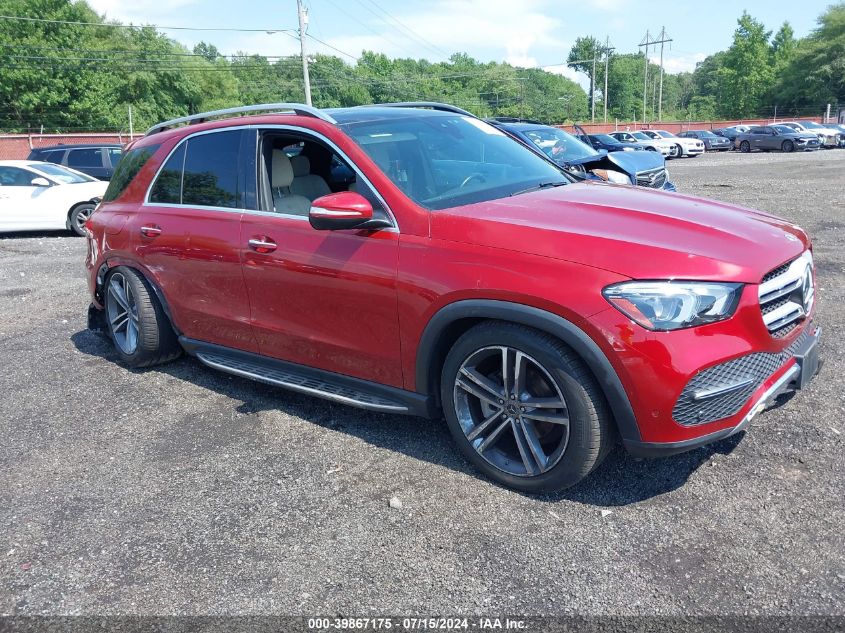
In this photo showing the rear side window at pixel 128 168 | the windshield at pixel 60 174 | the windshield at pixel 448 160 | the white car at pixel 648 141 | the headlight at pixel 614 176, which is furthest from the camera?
the white car at pixel 648 141

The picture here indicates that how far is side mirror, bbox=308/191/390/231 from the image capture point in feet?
11.0

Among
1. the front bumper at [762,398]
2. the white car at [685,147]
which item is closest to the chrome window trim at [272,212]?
the front bumper at [762,398]

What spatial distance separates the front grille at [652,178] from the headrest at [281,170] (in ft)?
19.4

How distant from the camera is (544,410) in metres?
3.14

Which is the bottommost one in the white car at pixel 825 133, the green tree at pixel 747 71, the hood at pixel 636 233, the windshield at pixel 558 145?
the hood at pixel 636 233

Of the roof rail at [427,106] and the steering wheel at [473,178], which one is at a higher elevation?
the roof rail at [427,106]

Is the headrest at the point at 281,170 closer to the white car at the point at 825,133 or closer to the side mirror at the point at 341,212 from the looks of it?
the side mirror at the point at 341,212

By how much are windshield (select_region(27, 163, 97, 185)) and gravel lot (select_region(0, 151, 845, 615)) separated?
960cm

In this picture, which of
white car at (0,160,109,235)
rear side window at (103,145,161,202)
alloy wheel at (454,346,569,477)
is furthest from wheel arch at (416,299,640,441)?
white car at (0,160,109,235)

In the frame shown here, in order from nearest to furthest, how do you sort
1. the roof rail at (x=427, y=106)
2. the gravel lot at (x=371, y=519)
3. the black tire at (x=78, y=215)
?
the gravel lot at (x=371, y=519)
the roof rail at (x=427, y=106)
the black tire at (x=78, y=215)

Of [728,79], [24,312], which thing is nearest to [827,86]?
[728,79]

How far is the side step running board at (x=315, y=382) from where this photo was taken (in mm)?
3562

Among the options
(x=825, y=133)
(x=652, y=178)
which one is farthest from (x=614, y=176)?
(x=825, y=133)

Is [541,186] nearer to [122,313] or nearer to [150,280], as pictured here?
[150,280]
